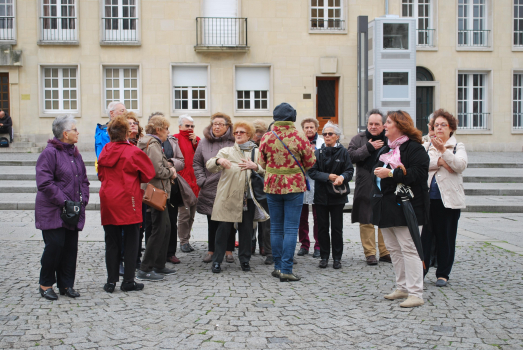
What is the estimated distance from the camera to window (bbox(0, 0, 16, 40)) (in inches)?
854

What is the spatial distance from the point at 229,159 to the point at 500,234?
17.0ft

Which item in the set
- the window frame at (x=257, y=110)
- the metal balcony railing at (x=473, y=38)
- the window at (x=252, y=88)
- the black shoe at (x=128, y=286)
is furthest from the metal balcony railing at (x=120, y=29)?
the black shoe at (x=128, y=286)

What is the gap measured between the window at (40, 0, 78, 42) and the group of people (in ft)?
54.1

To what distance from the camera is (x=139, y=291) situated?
574 centimetres

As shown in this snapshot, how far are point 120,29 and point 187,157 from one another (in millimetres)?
16038

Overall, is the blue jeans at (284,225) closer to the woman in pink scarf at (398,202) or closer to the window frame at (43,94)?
the woman in pink scarf at (398,202)

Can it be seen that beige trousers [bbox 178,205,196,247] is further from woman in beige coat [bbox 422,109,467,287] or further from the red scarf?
woman in beige coat [bbox 422,109,467,287]

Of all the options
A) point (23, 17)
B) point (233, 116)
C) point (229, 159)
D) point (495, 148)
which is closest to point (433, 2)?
point (495, 148)

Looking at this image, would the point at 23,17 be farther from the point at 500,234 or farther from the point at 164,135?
the point at 500,234

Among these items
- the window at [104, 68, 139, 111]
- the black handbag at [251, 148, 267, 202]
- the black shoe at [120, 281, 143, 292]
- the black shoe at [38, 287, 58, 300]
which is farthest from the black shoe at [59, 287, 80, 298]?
the window at [104, 68, 139, 111]

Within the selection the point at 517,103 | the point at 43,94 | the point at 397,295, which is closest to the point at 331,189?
the point at 397,295

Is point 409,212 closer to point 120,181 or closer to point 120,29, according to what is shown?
point 120,181

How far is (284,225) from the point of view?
6340mm

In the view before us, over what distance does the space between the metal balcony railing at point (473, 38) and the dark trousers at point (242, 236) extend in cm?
1986
